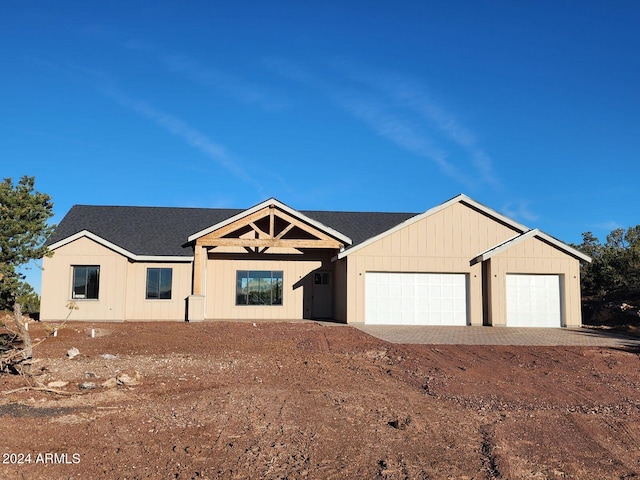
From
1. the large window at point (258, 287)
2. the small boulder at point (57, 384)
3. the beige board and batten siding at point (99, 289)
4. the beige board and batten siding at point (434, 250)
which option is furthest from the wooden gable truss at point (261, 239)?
the small boulder at point (57, 384)

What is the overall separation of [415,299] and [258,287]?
685 centimetres

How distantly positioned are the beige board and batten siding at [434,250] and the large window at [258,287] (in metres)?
4.00

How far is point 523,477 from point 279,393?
4.08 m

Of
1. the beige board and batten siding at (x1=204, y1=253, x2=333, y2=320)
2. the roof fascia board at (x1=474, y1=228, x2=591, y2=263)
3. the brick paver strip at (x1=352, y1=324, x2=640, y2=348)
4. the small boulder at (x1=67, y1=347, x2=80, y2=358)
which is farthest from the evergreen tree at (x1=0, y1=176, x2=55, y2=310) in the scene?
the roof fascia board at (x1=474, y1=228, x2=591, y2=263)

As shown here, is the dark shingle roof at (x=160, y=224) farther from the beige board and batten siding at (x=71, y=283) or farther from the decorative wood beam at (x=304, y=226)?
the decorative wood beam at (x=304, y=226)

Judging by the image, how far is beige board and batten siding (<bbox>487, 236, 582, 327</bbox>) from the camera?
759 inches

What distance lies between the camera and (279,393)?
790 centimetres

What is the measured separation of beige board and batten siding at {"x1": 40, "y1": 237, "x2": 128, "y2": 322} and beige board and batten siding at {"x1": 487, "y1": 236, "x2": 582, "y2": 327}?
1489 centimetres

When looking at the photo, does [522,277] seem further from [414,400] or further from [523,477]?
[523,477]

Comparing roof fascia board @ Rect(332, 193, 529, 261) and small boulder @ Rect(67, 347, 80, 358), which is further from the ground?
roof fascia board @ Rect(332, 193, 529, 261)

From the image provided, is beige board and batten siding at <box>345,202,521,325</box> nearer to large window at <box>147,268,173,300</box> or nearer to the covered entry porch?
the covered entry porch

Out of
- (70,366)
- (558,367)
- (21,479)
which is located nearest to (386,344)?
(558,367)

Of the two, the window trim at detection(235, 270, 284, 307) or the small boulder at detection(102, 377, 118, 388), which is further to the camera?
the window trim at detection(235, 270, 284, 307)

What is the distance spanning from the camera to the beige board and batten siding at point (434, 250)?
1934cm
